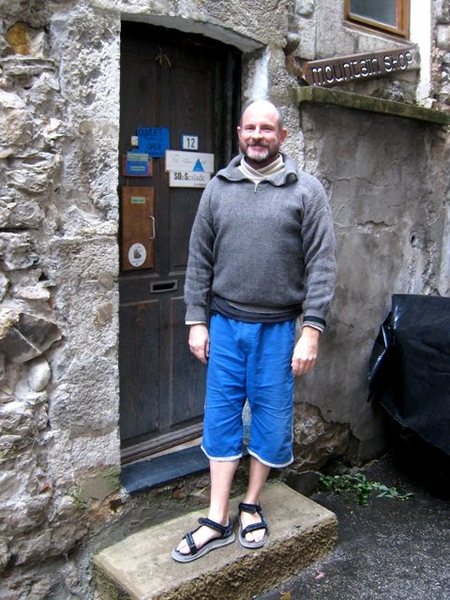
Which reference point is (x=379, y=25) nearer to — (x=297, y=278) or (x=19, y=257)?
(x=297, y=278)

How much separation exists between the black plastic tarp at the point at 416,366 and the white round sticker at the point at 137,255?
1.48 m

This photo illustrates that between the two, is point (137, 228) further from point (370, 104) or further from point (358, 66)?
point (358, 66)

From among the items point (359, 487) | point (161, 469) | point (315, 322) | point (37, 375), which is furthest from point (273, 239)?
point (359, 487)

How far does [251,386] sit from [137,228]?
96cm

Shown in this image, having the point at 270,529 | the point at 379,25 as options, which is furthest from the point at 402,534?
the point at 379,25

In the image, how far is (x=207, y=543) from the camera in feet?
9.04

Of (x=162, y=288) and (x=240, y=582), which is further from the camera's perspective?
(x=162, y=288)

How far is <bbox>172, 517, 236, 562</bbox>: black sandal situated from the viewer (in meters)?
2.69

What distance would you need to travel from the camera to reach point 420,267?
14.2ft

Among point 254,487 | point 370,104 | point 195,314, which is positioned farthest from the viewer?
point 370,104

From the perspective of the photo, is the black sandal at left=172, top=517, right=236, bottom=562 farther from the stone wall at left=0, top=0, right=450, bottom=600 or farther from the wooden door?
the wooden door

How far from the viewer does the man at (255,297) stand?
2.63 m

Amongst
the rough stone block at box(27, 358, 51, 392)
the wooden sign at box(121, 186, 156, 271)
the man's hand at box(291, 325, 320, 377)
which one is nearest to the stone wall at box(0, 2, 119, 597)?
the rough stone block at box(27, 358, 51, 392)

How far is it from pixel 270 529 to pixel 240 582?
0.94 feet
